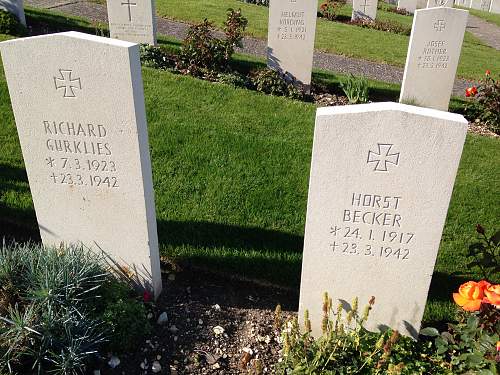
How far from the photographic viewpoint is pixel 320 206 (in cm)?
298

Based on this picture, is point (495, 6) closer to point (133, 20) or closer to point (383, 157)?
point (133, 20)

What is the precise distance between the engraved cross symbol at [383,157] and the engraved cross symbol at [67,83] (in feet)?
6.26

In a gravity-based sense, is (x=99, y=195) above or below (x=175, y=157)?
above

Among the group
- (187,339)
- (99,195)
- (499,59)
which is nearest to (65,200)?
(99,195)

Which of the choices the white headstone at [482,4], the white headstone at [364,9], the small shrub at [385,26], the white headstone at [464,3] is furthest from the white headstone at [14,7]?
the white headstone at [482,4]

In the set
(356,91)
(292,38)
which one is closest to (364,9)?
(292,38)

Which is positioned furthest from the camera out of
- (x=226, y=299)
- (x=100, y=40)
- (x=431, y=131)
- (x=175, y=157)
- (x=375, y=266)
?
(x=175, y=157)

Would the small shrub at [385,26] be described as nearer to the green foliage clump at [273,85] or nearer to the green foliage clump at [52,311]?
the green foliage clump at [273,85]

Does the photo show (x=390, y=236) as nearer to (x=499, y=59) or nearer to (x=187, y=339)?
(x=187, y=339)

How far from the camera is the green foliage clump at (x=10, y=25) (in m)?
9.06

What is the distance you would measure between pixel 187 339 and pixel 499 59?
1437 cm

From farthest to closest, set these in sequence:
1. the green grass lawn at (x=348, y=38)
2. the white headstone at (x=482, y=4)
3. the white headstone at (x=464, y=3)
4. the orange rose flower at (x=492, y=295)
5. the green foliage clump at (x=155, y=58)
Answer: the white headstone at (x=464, y=3) → the white headstone at (x=482, y=4) → the green grass lawn at (x=348, y=38) → the green foliage clump at (x=155, y=58) → the orange rose flower at (x=492, y=295)

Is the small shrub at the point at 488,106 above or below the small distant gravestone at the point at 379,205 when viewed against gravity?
below

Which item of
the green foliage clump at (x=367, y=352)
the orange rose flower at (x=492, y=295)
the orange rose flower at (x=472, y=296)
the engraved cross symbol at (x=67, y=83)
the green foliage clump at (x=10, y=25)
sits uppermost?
the engraved cross symbol at (x=67, y=83)
